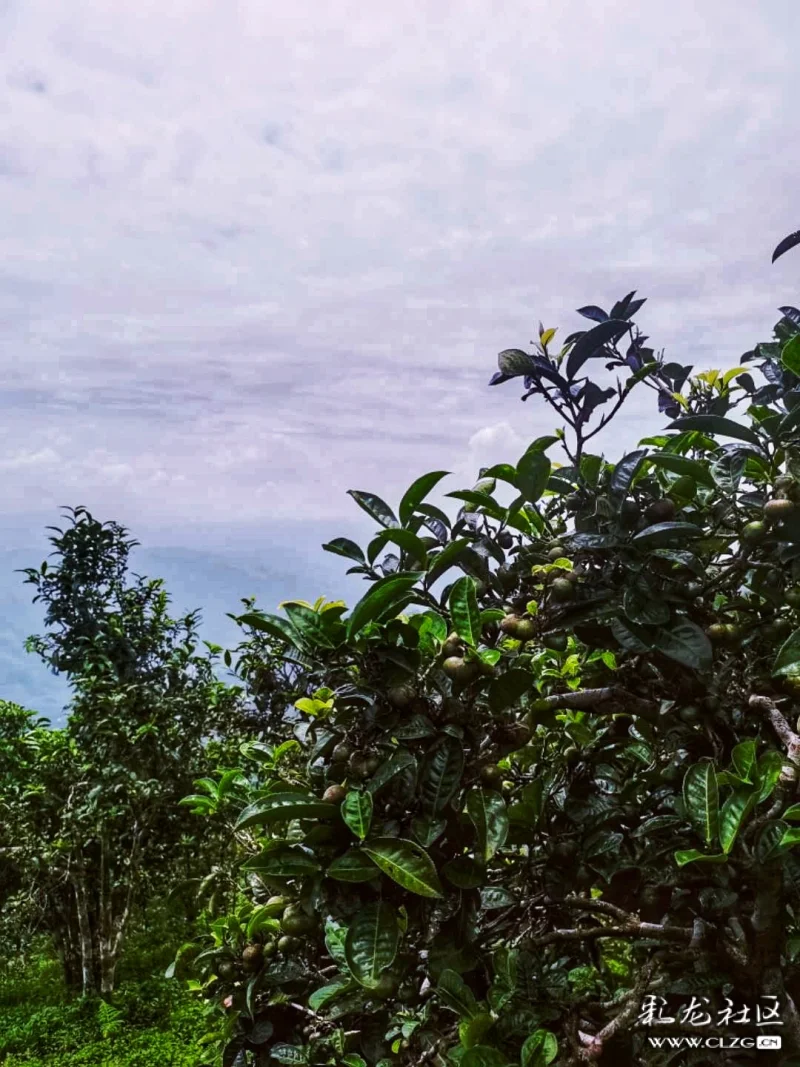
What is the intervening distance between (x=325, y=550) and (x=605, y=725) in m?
0.81

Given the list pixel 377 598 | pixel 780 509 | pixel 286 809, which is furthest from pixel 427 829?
pixel 780 509

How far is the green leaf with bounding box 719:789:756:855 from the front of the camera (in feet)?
3.12

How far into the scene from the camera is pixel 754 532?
1065mm

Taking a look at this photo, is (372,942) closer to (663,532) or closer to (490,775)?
(490,775)

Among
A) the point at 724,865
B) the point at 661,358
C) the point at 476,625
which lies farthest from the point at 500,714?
the point at 661,358

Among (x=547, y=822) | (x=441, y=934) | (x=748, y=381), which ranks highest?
(x=748, y=381)

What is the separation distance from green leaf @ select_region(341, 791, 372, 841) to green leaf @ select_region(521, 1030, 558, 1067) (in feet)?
1.26

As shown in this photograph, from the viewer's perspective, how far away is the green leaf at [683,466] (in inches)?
41.2

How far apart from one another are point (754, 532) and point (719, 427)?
0.55 ft

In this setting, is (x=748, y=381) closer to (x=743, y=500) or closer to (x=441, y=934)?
(x=743, y=500)

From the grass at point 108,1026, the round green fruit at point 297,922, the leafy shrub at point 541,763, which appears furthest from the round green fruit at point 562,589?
the grass at point 108,1026

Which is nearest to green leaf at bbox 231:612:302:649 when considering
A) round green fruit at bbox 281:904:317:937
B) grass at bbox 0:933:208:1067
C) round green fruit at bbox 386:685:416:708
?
round green fruit at bbox 386:685:416:708

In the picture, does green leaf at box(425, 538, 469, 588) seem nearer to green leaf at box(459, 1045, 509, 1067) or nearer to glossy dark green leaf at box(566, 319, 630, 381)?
glossy dark green leaf at box(566, 319, 630, 381)

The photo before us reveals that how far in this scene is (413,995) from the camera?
120cm
